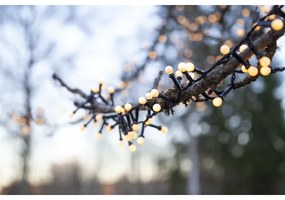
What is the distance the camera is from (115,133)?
8.45 m

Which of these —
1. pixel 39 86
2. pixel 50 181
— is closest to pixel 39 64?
pixel 39 86

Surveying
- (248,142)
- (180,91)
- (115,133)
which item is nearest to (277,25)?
(180,91)

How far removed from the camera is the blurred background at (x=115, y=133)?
7.62 m

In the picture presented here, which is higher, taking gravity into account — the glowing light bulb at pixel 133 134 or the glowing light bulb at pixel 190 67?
the glowing light bulb at pixel 190 67

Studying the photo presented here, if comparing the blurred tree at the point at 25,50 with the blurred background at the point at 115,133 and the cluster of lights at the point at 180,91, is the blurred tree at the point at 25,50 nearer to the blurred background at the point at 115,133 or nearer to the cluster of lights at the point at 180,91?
the blurred background at the point at 115,133

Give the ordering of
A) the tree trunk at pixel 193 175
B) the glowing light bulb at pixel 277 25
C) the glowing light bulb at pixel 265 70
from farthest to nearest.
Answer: the tree trunk at pixel 193 175
the glowing light bulb at pixel 265 70
the glowing light bulb at pixel 277 25

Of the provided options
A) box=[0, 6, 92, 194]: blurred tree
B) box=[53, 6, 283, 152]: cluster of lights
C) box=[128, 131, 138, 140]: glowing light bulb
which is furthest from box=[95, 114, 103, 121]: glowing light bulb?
box=[0, 6, 92, 194]: blurred tree

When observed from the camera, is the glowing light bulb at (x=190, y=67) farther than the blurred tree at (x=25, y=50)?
No

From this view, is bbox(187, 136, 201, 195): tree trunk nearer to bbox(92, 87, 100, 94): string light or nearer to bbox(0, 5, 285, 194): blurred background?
bbox(0, 5, 285, 194): blurred background

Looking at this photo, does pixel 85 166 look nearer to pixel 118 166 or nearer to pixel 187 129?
pixel 118 166

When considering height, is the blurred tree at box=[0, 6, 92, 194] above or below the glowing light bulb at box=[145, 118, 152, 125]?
above

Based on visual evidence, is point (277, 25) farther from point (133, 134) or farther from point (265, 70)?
point (133, 134)

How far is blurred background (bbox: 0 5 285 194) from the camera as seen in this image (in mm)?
7625

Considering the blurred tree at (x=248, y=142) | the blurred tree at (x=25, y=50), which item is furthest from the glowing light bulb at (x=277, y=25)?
the blurred tree at (x=248, y=142)
